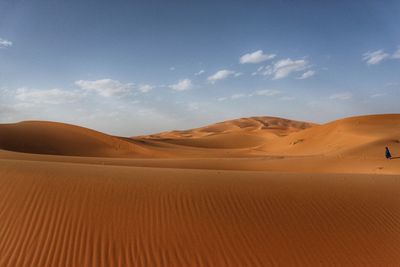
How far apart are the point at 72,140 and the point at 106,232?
1056 inches

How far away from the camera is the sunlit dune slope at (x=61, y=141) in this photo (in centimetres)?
2694

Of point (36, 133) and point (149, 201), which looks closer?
point (149, 201)

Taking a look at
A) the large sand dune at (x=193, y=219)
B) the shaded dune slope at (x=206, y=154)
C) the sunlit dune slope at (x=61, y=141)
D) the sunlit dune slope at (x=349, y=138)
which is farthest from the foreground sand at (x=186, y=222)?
the sunlit dune slope at (x=61, y=141)

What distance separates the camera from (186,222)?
625 centimetres

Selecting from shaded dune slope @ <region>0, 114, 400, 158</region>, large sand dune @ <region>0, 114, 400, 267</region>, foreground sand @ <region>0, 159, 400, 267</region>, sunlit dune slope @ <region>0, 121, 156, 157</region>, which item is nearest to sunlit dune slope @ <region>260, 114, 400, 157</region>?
shaded dune slope @ <region>0, 114, 400, 158</region>

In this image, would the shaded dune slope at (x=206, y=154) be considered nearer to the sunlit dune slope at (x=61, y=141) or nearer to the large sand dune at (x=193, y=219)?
the sunlit dune slope at (x=61, y=141)

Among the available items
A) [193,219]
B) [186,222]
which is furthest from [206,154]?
[186,222]

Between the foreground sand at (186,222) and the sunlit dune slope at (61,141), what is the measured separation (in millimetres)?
19621

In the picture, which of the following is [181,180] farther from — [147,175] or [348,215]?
[348,215]

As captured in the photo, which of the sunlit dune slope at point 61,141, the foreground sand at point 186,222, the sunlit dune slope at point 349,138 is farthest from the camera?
the sunlit dune slope at point 61,141

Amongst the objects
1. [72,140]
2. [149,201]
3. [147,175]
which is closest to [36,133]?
[72,140]

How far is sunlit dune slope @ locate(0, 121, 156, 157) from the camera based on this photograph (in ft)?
88.4

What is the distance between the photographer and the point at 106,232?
566 centimetres

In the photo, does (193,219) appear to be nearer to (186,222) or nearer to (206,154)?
(186,222)
